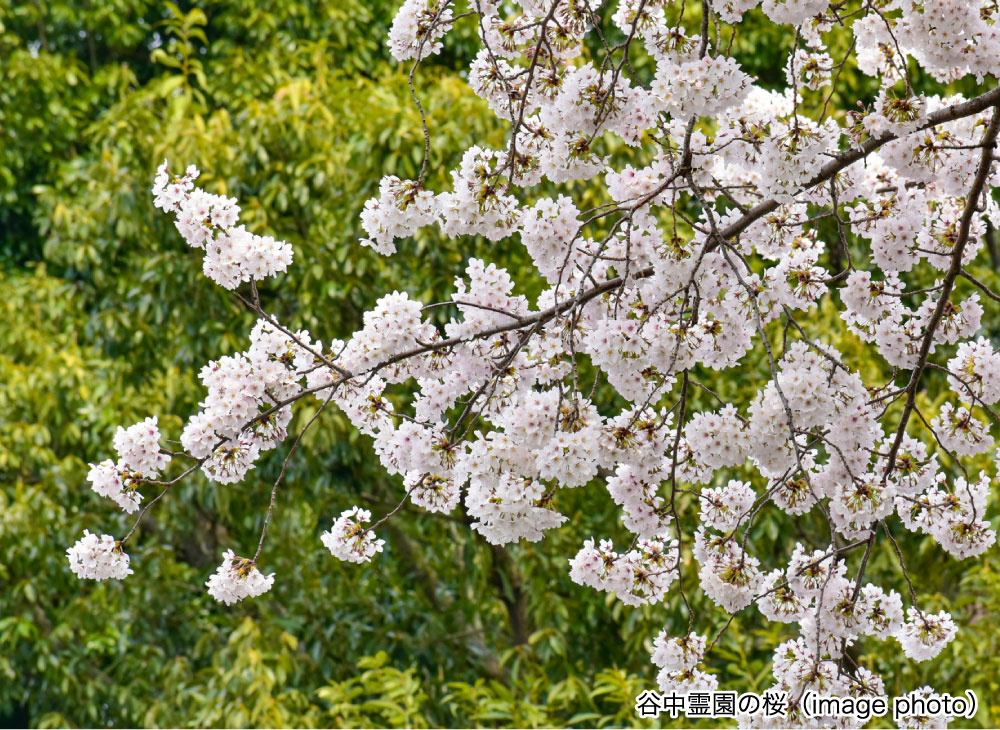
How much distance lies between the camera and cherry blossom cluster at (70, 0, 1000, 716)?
1841 millimetres

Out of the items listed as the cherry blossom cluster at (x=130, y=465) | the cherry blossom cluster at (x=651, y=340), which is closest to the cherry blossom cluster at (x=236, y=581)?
the cherry blossom cluster at (x=651, y=340)

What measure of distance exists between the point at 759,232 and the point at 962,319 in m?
0.40

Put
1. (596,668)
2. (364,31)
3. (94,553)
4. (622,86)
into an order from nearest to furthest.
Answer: (622,86), (94,553), (596,668), (364,31)

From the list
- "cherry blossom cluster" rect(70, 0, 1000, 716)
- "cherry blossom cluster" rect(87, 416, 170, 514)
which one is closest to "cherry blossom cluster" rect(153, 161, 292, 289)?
"cherry blossom cluster" rect(70, 0, 1000, 716)

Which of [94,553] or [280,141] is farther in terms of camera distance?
[280,141]

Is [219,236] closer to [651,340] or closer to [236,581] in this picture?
[236,581]

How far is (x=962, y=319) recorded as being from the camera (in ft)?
7.41

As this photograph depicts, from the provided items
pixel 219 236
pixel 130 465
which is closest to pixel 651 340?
pixel 219 236

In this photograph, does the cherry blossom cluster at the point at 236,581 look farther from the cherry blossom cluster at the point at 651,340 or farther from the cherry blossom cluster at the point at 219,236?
the cherry blossom cluster at the point at 219,236

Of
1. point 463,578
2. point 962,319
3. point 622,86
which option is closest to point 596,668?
point 463,578

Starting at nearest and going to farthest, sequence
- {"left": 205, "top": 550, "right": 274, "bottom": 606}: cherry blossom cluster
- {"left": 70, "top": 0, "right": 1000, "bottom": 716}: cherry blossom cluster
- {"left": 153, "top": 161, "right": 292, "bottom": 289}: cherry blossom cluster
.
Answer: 1. {"left": 70, "top": 0, "right": 1000, "bottom": 716}: cherry blossom cluster
2. {"left": 205, "top": 550, "right": 274, "bottom": 606}: cherry blossom cluster
3. {"left": 153, "top": 161, "right": 292, "bottom": 289}: cherry blossom cluster

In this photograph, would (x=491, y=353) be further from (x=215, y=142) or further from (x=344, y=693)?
(x=215, y=142)

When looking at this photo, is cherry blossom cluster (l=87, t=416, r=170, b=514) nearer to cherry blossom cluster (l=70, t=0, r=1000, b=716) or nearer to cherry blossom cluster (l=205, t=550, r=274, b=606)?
cherry blossom cluster (l=70, t=0, r=1000, b=716)

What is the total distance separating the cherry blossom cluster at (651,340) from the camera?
1841 millimetres
